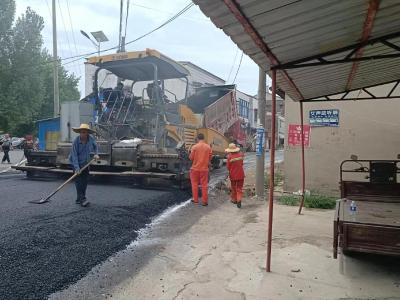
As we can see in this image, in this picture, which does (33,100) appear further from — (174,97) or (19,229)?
(19,229)

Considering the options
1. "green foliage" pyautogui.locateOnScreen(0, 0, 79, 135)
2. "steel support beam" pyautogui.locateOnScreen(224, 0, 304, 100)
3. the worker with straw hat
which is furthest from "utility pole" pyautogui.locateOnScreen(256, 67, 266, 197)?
"green foliage" pyautogui.locateOnScreen(0, 0, 79, 135)

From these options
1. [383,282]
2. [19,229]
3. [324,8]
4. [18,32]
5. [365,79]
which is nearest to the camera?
[324,8]

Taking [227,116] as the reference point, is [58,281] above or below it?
below

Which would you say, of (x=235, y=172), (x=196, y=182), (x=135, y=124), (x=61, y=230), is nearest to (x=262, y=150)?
(x=235, y=172)

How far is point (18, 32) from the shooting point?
24.0 m

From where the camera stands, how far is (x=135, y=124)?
9.29 metres

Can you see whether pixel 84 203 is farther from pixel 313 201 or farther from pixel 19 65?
pixel 19 65

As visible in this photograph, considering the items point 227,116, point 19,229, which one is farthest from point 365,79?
point 227,116

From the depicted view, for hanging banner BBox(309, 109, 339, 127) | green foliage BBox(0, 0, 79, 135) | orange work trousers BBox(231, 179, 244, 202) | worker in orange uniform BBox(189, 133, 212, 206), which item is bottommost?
orange work trousers BBox(231, 179, 244, 202)

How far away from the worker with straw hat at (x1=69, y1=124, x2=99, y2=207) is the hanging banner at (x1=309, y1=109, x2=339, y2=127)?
→ 4576mm

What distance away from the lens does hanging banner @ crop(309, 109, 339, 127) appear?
8805 mm

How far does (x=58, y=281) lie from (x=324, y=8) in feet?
10.1

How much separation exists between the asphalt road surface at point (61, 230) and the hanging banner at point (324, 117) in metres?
3.15

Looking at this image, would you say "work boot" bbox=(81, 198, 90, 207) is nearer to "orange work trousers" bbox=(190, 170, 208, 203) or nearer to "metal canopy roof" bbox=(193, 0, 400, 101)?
"orange work trousers" bbox=(190, 170, 208, 203)
